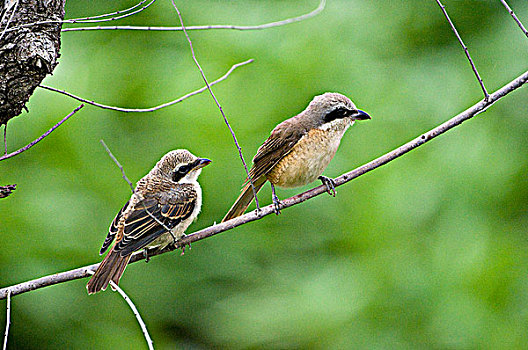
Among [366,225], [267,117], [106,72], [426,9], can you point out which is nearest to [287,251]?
[366,225]

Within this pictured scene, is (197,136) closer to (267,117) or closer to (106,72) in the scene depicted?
(267,117)

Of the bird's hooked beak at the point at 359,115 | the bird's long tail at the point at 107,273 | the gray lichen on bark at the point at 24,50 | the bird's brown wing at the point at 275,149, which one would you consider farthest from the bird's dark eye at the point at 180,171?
the gray lichen on bark at the point at 24,50

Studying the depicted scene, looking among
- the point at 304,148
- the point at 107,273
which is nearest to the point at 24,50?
the point at 107,273

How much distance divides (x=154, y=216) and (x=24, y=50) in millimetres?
846

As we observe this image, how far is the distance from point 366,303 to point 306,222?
27.6 inches

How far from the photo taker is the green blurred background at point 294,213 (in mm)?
3738

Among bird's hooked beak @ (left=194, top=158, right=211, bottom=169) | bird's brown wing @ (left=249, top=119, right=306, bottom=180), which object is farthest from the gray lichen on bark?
bird's brown wing @ (left=249, top=119, right=306, bottom=180)

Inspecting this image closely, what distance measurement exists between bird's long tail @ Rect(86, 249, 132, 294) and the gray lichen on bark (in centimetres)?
58

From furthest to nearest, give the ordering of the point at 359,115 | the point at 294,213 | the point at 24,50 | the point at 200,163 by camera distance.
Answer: the point at 294,213
the point at 200,163
the point at 359,115
the point at 24,50

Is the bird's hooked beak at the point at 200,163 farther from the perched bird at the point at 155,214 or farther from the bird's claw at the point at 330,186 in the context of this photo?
the bird's claw at the point at 330,186

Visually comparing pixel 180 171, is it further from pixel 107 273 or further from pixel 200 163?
pixel 107 273

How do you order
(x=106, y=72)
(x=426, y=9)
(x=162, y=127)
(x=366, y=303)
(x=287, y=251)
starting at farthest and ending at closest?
1. (x=426, y=9)
2. (x=106, y=72)
3. (x=162, y=127)
4. (x=287, y=251)
5. (x=366, y=303)

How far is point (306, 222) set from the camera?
163 inches

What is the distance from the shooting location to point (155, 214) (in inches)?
92.5
